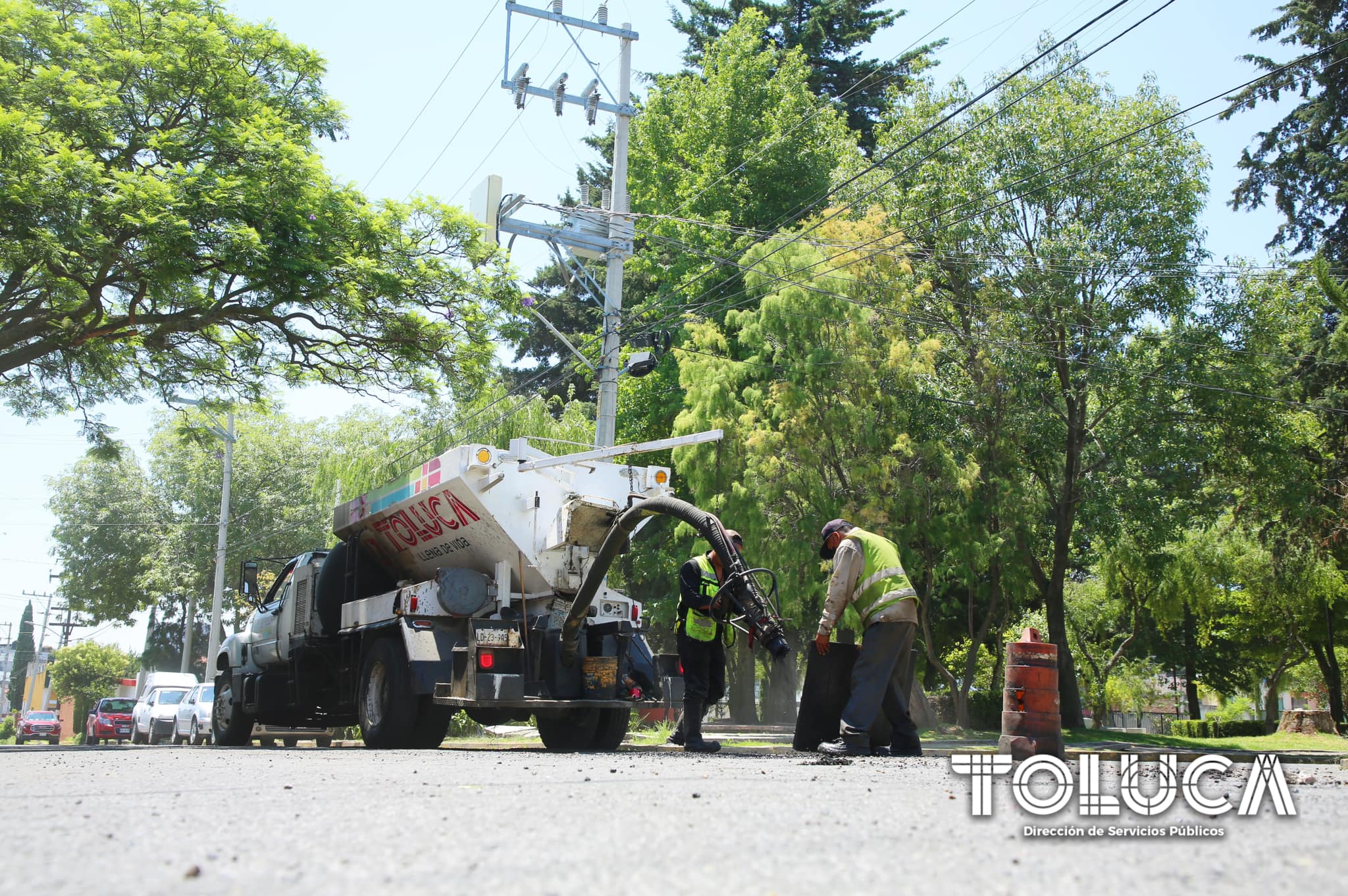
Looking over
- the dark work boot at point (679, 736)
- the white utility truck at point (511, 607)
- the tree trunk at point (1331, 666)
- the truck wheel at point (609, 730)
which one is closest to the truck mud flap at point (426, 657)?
the white utility truck at point (511, 607)

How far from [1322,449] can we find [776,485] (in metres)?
13.0

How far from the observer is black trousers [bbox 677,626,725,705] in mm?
9648

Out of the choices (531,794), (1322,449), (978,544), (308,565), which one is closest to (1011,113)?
(978,544)

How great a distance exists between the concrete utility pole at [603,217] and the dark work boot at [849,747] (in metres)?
9.45

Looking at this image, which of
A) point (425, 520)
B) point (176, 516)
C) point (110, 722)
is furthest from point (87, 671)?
point (425, 520)

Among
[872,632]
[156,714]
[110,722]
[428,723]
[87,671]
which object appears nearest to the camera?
[872,632]

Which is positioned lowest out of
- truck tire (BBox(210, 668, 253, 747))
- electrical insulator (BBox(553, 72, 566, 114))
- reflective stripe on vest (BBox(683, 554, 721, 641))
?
truck tire (BBox(210, 668, 253, 747))

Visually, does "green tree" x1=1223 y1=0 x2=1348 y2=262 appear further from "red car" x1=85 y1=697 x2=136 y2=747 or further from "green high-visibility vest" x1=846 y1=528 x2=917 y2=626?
"red car" x1=85 y1=697 x2=136 y2=747

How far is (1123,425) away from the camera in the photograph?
2025cm

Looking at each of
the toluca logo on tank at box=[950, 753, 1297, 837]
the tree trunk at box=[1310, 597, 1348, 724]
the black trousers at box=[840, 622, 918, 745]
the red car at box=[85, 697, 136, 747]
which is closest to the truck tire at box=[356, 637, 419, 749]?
the black trousers at box=[840, 622, 918, 745]

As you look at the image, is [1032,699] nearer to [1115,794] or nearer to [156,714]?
[1115,794]

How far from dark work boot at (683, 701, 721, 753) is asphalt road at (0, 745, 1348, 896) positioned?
311 centimetres

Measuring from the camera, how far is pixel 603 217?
19844mm

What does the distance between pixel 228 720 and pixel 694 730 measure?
7796mm
